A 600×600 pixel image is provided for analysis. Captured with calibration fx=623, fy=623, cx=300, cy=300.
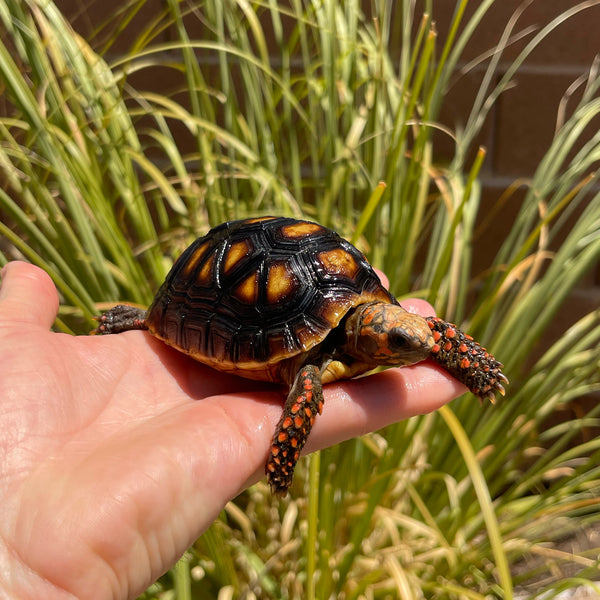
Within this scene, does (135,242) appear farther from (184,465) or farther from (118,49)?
(184,465)

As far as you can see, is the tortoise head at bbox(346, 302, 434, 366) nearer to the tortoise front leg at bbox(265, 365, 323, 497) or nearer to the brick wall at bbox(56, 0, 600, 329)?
the tortoise front leg at bbox(265, 365, 323, 497)

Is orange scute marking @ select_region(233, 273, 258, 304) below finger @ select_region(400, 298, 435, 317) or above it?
above

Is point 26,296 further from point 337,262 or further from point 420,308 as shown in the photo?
point 420,308

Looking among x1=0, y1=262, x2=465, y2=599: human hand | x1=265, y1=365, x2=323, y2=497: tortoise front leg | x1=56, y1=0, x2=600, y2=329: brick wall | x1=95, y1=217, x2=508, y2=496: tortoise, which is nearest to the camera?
x1=0, y1=262, x2=465, y2=599: human hand

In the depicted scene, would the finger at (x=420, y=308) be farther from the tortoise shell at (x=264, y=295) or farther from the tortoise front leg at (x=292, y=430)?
the tortoise front leg at (x=292, y=430)

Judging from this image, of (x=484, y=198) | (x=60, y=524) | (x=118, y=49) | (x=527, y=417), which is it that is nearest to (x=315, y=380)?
(x=60, y=524)

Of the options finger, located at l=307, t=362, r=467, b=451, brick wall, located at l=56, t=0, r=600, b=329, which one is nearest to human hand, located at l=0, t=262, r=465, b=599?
finger, located at l=307, t=362, r=467, b=451

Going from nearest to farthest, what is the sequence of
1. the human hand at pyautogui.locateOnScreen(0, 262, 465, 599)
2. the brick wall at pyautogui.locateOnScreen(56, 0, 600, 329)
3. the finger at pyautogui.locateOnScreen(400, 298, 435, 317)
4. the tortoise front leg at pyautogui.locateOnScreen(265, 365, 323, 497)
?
1. the human hand at pyautogui.locateOnScreen(0, 262, 465, 599)
2. the tortoise front leg at pyautogui.locateOnScreen(265, 365, 323, 497)
3. the finger at pyautogui.locateOnScreen(400, 298, 435, 317)
4. the brick wall at pyautogui.locateOnScreen(56, 0, 600, 329)

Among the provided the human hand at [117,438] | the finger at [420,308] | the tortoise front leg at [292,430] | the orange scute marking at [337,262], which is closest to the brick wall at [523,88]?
the finger at [420,308]
